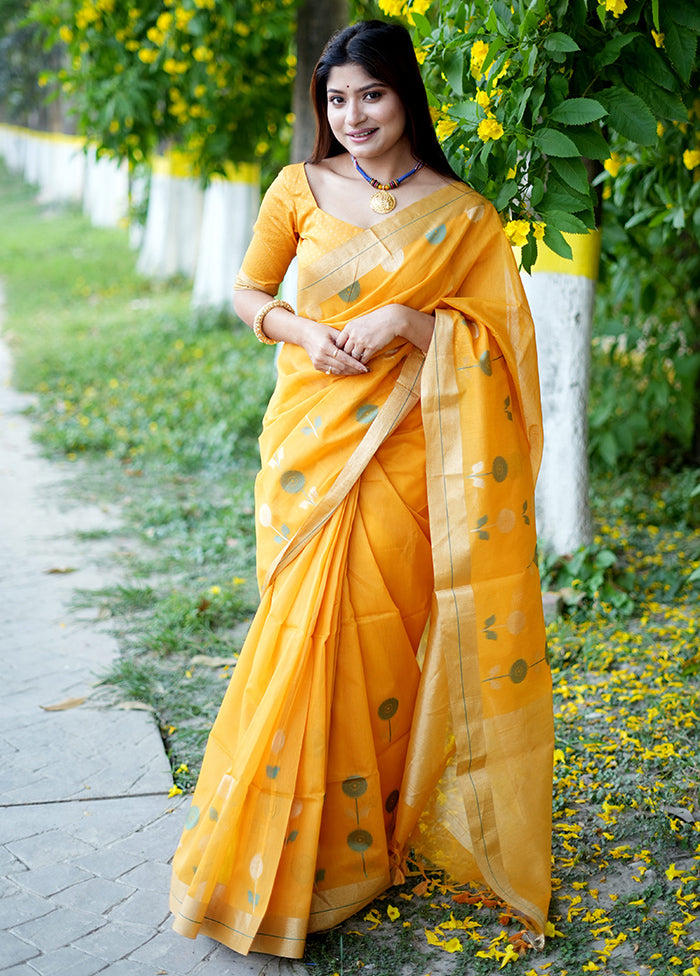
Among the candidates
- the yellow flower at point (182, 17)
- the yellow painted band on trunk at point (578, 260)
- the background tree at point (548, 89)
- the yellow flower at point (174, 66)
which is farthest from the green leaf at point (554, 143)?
the yellow flower at point (174, 66)

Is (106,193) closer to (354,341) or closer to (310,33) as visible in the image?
(310,33)

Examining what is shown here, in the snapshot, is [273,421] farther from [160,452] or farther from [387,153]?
[160,452]

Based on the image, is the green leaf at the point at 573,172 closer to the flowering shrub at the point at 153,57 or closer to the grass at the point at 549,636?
the grass at the point at 549,636

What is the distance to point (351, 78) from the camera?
7.48ft

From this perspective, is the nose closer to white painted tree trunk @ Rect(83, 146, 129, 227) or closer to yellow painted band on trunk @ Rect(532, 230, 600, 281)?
yellow painted band on trunk @ Rect(532, 230, 600, 281)

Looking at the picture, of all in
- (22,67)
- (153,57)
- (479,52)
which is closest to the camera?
(479,52)

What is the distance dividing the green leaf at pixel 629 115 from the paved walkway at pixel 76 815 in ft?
7.22

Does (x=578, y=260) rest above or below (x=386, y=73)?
below

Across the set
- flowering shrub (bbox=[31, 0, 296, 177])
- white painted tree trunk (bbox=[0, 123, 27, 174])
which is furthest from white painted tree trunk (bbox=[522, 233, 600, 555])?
white painted tree trunk (bbox=[0, 123, 27, 174])

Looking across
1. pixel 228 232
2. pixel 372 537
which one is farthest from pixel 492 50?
pixel 228 232

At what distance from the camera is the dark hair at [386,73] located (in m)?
2.27

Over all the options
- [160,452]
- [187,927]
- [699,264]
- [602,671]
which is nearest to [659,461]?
[699,264]

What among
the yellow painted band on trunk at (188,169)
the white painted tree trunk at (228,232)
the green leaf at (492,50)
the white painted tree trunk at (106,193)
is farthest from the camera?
the white painted tree trunk at (106,193)

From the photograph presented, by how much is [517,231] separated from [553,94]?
371mm
